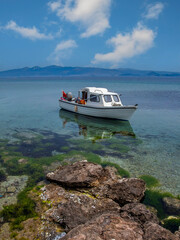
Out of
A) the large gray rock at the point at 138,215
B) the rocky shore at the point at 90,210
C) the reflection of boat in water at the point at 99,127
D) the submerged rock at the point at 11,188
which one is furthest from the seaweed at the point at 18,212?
the reflection of boat in water at the point at 99,127

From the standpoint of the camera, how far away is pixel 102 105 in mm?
21719

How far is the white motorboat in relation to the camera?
67.9ft

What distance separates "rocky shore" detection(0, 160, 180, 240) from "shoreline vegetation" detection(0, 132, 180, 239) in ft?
0.66

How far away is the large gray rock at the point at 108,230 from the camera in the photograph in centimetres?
454

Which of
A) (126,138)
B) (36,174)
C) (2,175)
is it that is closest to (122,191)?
(36,174)

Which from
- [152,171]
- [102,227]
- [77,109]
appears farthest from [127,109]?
[102,227]

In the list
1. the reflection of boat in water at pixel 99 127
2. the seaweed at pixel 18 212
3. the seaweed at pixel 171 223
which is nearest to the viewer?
the seaweed at pixel 18 212

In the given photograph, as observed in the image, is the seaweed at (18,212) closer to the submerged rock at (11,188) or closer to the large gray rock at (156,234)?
the submerged rock at (11,188)

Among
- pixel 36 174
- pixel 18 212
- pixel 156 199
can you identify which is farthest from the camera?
pixel 36 174

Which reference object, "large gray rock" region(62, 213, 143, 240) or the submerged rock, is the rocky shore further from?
the submerged rock

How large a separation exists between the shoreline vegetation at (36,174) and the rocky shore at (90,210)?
0.20m

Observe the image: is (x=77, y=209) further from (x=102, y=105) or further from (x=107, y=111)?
(x=102, y=105)

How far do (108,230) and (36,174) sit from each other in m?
6.15

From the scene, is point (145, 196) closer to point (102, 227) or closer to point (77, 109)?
point (102, 227)
